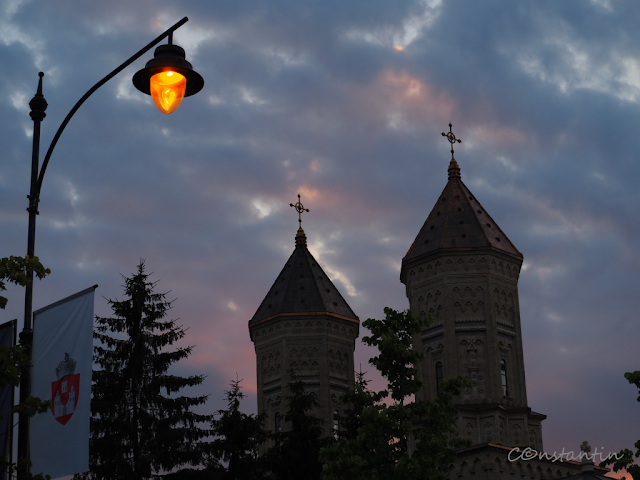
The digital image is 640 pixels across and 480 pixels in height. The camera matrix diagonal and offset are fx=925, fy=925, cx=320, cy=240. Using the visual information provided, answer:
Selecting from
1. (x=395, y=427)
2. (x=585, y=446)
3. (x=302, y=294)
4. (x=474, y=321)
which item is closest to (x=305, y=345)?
(x=302, y=294)

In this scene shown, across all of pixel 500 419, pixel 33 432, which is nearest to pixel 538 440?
pixel 500 419

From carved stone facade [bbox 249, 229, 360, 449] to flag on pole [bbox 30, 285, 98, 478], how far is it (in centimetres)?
3879

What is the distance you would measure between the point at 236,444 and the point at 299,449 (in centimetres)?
407

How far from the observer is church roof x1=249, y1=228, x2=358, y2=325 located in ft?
184

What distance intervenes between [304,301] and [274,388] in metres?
5.64

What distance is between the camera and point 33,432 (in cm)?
1402

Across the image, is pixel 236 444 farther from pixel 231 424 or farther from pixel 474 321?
pixel 474 321

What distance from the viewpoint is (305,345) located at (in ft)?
180

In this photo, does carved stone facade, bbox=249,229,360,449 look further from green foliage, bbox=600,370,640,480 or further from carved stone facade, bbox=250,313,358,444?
green foliage, bbox=600,370,640,480

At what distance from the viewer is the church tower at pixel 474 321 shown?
42.4 metres

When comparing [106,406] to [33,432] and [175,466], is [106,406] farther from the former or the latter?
[33,432]

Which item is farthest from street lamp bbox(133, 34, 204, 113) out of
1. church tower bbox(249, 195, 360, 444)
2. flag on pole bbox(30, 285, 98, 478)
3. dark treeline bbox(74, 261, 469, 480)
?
church tower bbox(249, 195, 360, 444)

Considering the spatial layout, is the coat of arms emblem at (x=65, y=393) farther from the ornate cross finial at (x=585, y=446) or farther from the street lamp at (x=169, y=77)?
the ornate cross finial at (x=585, y=446)

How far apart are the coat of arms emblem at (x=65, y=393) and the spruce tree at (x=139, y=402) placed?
712 inches
